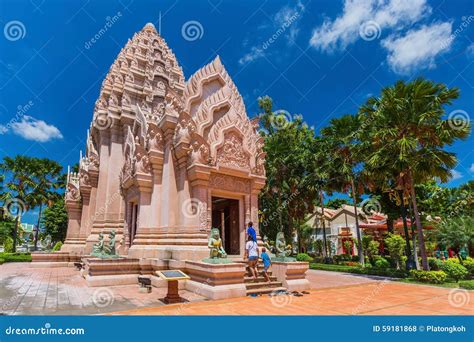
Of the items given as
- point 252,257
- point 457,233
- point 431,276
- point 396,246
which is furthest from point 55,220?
point 457,233

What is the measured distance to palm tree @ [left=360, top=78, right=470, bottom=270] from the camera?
13539 millimetres

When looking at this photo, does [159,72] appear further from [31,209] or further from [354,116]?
[31,209]

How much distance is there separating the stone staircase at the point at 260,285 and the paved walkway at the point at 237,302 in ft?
1.84

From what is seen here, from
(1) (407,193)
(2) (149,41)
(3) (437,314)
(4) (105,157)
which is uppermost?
(2) (149,41)

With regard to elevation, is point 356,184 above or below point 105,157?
below

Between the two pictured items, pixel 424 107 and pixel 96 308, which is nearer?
pixel 96 308

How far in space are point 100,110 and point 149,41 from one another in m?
5.63

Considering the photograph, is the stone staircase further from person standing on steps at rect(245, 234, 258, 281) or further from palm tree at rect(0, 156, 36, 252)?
palm tree at rect(0, 156, 36, 252)

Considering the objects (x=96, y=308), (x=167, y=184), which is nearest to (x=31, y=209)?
(x=167, y=184)

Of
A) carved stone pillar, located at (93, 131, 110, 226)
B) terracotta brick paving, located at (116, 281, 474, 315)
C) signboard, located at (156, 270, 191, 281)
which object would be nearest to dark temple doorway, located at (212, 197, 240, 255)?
terracotta brick paving, located at (116, 281, 474, 315)

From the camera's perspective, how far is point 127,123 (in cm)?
1777

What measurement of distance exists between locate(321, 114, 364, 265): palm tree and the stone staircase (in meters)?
12.4

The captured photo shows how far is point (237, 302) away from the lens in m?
7.53

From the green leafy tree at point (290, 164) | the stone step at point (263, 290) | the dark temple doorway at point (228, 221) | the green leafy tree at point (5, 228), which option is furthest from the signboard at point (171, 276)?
the green leafy tree at point (5, 228)
